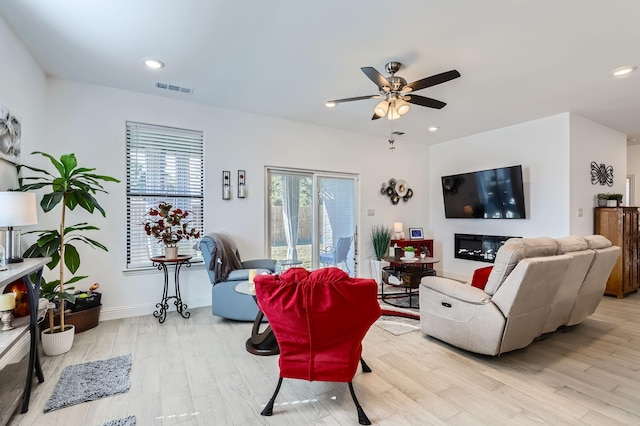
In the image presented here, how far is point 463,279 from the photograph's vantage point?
5777 millimetres

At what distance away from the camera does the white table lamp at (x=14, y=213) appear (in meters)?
1.92

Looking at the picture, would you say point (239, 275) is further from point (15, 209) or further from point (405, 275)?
point (405, 275)

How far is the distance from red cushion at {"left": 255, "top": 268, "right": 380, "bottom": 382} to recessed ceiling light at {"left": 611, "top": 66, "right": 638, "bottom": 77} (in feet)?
11.9

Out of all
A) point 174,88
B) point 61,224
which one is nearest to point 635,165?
point 174,88

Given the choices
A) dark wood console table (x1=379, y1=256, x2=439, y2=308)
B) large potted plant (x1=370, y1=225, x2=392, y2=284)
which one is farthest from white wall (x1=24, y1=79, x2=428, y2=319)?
dark wood console table (x1=379, y1=256, x2=439, y2=308)

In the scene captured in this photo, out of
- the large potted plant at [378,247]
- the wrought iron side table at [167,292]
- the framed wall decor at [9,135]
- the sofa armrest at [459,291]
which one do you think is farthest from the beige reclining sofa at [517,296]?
the framed wall decor at [9,135]

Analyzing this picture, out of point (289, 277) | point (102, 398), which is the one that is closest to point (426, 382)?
point (289, 277)

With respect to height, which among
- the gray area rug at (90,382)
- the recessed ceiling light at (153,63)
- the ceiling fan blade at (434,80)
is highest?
the recessed ceiling light at (153,63)

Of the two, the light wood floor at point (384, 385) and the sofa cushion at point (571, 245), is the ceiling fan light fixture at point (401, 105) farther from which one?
the light wood floor at point (384, 385)

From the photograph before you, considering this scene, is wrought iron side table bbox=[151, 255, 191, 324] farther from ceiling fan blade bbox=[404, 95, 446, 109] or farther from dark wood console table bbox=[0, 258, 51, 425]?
ceiling fan blade bbox=[404, 95, 446, 109]

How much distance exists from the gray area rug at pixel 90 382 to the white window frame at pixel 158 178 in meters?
1.46

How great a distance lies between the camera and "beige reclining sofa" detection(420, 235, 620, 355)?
2.38 meters

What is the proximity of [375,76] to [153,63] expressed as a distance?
2208mm

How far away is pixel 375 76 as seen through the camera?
2637 millimetres
